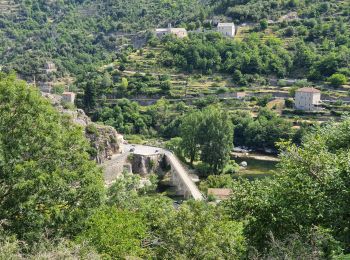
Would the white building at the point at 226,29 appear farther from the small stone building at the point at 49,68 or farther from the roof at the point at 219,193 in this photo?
the roof at the point at 219,193

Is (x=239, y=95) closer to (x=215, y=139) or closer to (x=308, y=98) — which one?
(x=308, y=98)

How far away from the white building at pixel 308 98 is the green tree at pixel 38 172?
56530 mm

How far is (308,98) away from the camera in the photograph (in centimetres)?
7025

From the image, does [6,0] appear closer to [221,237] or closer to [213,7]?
[213,7]

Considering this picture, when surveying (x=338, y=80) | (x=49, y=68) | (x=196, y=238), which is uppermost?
(x=338, y=80)

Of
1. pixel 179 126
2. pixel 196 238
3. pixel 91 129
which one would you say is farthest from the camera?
pixel 179 126

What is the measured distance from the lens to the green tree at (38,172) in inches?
611

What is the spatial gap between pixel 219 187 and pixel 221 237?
28333 millimetres

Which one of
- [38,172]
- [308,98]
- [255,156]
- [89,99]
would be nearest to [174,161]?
[255,156]

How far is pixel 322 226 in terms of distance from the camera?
1395 cm

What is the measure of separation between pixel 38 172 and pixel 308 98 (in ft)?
194

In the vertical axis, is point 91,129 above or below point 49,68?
below

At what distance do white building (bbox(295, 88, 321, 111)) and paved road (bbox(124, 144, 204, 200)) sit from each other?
2416 cm

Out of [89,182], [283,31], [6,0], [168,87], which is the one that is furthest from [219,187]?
[6,0]
